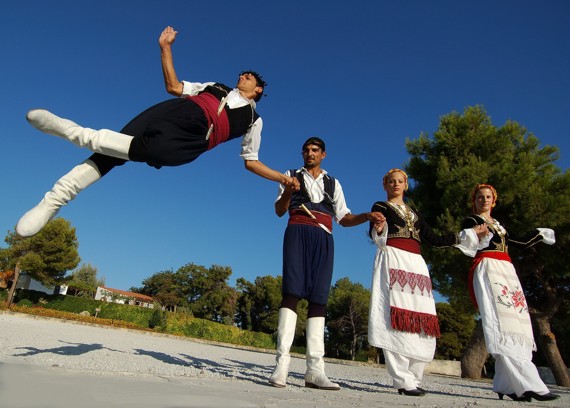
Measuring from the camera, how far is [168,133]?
2746 mm

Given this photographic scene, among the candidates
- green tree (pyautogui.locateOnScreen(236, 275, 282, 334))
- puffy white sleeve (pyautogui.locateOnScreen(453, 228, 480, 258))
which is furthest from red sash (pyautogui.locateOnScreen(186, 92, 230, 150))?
green tree (pyautogui.locateOnScreen(236, 275, 282, 334))

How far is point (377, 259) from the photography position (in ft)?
12.9

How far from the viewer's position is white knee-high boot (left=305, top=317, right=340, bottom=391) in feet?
10.2

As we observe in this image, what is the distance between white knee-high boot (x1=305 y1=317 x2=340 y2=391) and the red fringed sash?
2.19 ft

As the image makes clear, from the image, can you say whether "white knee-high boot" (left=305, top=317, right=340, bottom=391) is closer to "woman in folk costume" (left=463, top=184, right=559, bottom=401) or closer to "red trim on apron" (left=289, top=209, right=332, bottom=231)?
"red trim on apron" (left=289, top=209, right=332, bottom=231)

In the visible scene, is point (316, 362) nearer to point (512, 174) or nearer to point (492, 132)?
point (512, 174)

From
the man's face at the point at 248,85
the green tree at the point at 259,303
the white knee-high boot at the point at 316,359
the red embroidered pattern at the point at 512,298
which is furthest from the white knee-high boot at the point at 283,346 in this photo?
the green tree at the point at 259,303

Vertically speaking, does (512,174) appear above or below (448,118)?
below

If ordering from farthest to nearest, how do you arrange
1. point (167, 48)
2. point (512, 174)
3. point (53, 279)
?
point (53, 279), point (512, 174), point (167, 48)

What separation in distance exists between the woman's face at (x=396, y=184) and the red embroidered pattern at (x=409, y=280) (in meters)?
0.92

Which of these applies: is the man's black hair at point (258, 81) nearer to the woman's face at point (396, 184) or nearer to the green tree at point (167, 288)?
the woman's face at point (396, 184)

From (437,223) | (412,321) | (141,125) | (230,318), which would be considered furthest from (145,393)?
(230,318)

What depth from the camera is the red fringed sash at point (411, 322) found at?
3443 mm

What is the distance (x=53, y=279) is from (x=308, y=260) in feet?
113
